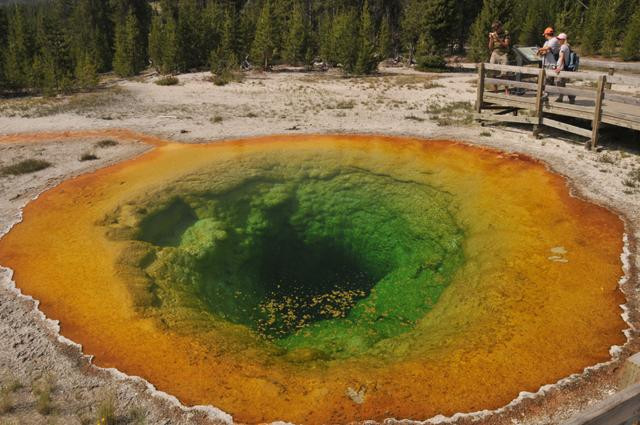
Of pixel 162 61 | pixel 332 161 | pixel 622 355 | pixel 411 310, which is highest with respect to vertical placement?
pixel 162 61

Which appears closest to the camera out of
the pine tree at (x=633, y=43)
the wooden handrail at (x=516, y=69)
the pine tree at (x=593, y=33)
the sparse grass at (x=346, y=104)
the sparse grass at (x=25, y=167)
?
the sparse grass at (x=25, y=167)

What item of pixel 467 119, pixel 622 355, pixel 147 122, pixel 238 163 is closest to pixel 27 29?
pixel 147 122

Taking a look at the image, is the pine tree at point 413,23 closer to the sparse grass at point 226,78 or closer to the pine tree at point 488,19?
the pine tree at point 488,19

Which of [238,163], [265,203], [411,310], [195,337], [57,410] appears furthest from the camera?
[238,163]

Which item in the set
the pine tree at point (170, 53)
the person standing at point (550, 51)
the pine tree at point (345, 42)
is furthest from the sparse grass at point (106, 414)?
the pine tree at point (170, 53)

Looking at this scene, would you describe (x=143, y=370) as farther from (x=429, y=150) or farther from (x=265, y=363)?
(x=429, y=150)

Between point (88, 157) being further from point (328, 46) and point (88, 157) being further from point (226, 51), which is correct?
point (328, 46)

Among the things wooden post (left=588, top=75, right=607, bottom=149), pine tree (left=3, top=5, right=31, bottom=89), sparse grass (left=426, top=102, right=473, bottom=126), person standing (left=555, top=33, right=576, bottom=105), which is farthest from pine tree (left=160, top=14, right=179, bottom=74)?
wooden post (left=588, top=75, right=607, bottom=149)
